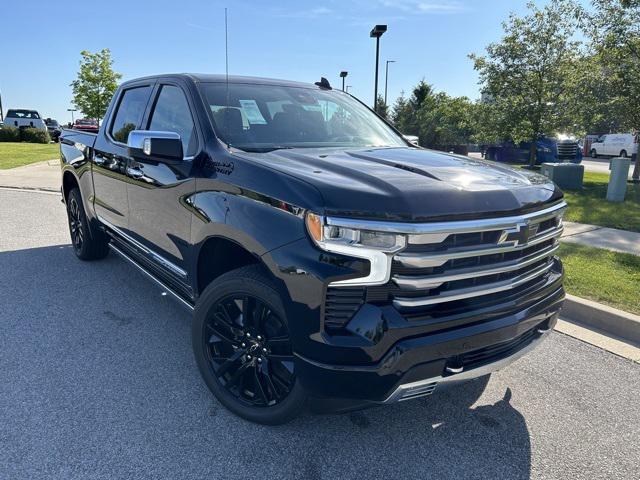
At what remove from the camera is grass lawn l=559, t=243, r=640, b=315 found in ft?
14.7

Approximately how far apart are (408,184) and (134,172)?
2391 millimetres

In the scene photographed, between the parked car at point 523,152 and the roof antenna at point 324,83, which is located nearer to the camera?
the roof antenna at point 324,83

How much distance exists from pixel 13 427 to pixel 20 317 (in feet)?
5.71

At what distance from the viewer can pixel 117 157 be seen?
13.7 ft

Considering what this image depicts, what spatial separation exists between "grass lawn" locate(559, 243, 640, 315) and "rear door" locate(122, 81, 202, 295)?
3598mm

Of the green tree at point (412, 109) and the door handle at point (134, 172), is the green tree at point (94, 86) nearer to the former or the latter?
the green tree at point (412, 109)

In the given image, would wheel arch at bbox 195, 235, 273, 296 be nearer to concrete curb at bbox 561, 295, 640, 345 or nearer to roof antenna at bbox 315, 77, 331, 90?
roof antenna at bbox 315, 77, 331, 90

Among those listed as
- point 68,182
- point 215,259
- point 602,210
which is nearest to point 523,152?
point 602,210

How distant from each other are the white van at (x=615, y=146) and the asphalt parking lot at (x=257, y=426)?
33658 mm

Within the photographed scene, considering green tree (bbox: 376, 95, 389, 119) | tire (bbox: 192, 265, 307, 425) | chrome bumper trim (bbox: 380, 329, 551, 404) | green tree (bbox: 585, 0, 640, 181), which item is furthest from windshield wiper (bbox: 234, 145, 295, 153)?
green tree (bbox: 376, 95, 389, 119)

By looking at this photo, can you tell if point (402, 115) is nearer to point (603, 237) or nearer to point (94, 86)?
point (94, 86)

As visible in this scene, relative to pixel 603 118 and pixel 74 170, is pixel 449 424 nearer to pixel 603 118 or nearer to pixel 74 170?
pixel 74 170

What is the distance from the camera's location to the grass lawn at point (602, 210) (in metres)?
7.98

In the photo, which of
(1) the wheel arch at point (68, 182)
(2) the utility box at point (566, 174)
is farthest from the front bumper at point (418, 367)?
(2) the utility box at point (566, 174)
